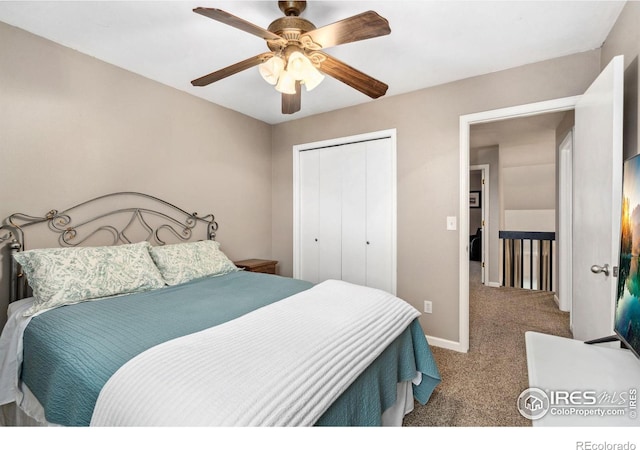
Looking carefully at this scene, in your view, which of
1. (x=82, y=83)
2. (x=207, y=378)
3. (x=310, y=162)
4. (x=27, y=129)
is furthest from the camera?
(x=310, y=162)

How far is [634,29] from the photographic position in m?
1.60

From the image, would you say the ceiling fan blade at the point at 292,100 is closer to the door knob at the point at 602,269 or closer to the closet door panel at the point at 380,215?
the closet door panel at the point at 380,215

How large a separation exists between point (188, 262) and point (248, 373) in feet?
5.48

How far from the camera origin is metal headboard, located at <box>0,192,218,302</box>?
1.94 m

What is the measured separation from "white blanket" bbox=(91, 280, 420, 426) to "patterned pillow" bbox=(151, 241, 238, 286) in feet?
3.59

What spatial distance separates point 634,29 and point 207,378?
2.64 m

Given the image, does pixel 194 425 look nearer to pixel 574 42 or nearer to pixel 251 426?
pixel 251 426

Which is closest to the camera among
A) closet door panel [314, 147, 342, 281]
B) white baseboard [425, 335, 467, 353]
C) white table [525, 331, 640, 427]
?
white table [525, 331, 640, 427]

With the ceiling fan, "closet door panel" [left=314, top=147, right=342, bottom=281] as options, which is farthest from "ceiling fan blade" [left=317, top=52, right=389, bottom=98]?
"closet door panel" [left=314, top=147, right=342, bottom=281]

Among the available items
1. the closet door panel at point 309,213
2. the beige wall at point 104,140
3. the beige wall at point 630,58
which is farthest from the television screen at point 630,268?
the beige wall at point 104,140

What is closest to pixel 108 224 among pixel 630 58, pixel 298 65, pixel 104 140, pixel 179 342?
pixel 104 140

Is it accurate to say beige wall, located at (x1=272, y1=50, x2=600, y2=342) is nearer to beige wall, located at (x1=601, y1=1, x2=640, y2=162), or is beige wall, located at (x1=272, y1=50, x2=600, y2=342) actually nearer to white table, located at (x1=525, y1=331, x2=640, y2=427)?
beige wall, located at (x1=601, y1=1, x2=640, y2=162)

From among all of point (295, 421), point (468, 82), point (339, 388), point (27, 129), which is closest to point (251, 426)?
point (295, 421)

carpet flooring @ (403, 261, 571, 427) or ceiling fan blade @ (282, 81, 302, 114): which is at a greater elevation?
ceiling fan blade @ (282, 81, 302, 114)
